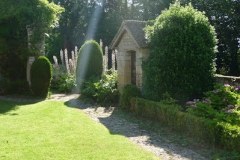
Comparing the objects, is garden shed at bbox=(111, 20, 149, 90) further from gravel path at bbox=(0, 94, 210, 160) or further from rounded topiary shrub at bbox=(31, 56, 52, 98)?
rounded topiary shrub at bbox=(31, 56, 52, 98)

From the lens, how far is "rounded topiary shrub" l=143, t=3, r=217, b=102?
12.0 m

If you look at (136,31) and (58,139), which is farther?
(136,31)

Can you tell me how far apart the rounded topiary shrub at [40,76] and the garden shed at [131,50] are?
11.4ft

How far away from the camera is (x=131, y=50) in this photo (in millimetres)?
15297

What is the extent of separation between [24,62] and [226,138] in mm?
13592

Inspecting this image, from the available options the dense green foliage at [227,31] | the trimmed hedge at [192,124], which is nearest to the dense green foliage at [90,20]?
the dense green foliage at [227,31]

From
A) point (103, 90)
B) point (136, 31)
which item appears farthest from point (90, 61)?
point (136, 31)

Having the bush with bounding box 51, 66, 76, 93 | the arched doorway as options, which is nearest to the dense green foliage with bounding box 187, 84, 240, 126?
the arched doorway

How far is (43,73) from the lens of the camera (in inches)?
680

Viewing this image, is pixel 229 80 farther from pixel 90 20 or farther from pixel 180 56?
pixel 90 20

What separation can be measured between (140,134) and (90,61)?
9833 mm

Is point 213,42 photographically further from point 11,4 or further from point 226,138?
point 11,4

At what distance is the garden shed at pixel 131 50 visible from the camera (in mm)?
13731

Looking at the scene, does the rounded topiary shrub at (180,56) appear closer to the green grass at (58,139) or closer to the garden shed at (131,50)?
the garden shed at (131,50)
